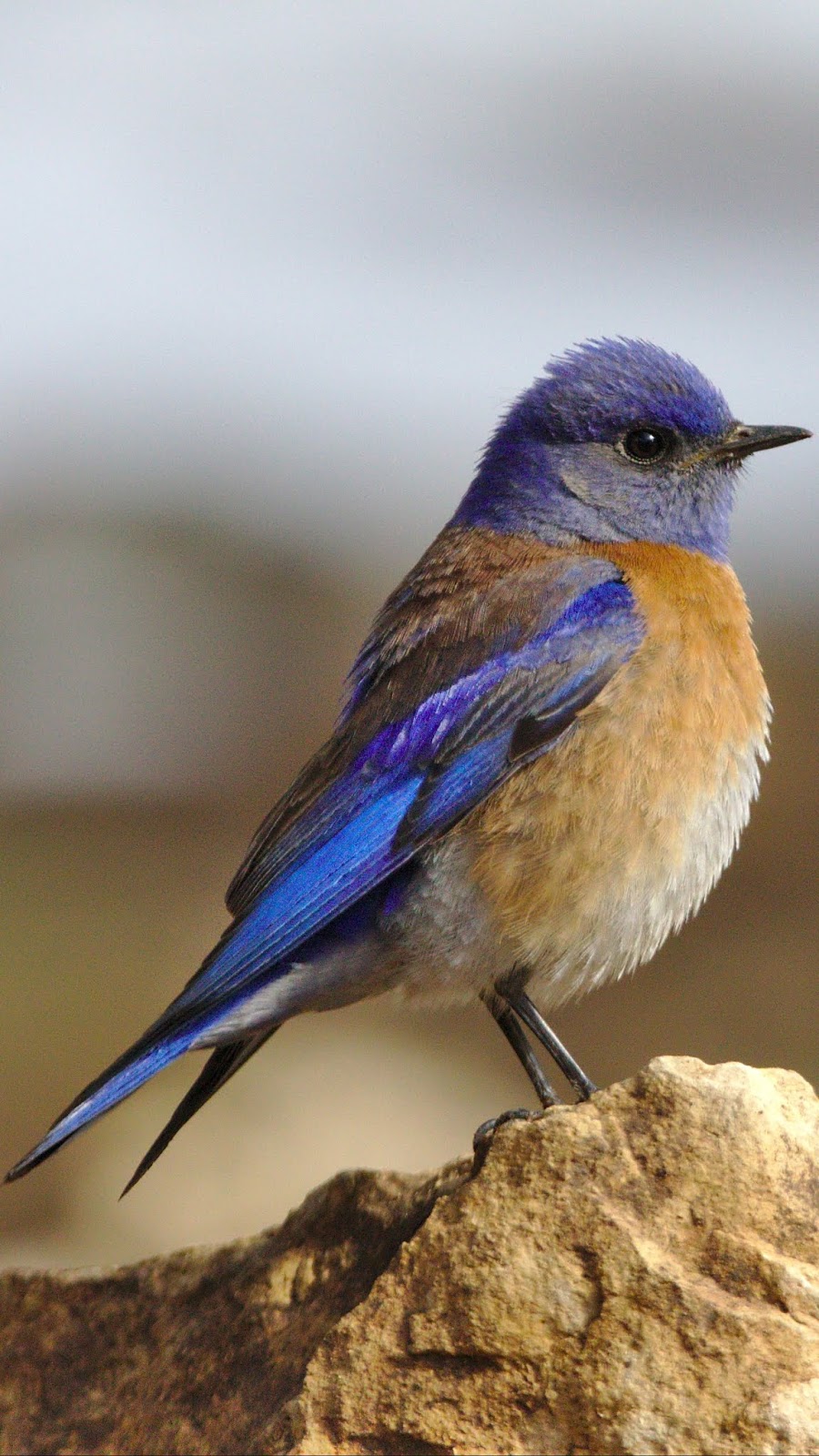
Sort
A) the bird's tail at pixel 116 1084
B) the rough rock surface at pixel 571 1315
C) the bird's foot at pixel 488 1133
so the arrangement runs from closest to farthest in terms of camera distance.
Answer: the rough rock surface at pixel 571 1315
the bird's foot at pixel 488 1133
the bird's tail at pixel 116 1084

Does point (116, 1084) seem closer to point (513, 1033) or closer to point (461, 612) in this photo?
point (513, 1033)

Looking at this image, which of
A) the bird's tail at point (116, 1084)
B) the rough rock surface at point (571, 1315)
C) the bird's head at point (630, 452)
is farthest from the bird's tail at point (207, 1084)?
the bird's head at point (630, 452)

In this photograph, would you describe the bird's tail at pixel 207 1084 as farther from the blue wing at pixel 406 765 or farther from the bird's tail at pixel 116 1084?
the bird's tail at pixel 116 1084

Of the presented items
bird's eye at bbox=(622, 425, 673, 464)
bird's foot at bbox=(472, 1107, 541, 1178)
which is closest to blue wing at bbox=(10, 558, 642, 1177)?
bird's eye at bbox=(622, 425, 673, 464)

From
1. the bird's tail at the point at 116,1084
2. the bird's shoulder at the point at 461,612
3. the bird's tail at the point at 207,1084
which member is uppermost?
the bird's shoulder at the point at 461,612

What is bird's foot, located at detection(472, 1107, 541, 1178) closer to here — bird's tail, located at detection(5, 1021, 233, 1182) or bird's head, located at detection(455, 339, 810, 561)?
bird's tail, located at detection(5, 1021, 233, 1182)

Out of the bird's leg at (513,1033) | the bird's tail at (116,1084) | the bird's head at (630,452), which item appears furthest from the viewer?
the bird's head at (630,452)

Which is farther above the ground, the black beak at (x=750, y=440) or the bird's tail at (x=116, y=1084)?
the black beak at (x=750, y=440)
